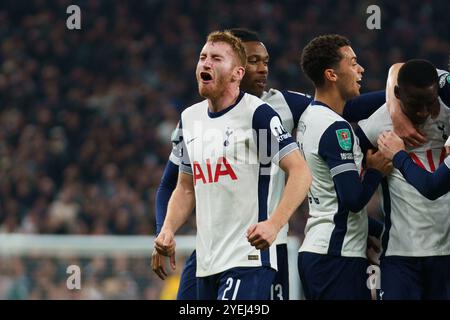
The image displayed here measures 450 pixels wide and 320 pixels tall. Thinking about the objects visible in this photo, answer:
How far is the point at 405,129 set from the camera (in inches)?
201

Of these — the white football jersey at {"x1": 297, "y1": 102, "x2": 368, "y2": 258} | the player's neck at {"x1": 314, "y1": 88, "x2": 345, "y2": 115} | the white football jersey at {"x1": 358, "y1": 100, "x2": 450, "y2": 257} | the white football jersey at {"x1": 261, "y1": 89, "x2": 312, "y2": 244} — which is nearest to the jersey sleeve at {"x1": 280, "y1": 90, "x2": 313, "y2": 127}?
the white football jersey at {"x1": 261, "y1": 89, "x2": 312, "y2": 244}

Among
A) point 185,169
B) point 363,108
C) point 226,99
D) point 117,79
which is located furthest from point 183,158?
point 117,79

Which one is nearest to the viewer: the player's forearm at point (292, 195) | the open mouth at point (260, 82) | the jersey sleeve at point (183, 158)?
the player's forearm at point (292, 195)

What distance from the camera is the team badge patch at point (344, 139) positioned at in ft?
16.8

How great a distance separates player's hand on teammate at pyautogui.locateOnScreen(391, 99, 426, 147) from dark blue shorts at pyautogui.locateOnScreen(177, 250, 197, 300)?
1356 millimetres

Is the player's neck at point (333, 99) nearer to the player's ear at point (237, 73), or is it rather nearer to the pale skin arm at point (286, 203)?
the player's ear at point (237, 73)

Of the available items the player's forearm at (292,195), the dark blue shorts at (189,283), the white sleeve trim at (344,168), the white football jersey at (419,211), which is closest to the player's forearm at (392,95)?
the white football jersey at (419,211)

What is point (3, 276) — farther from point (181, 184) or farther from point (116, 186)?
point (181, 184)

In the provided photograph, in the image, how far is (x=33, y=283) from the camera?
Answer: 10141 millimetres

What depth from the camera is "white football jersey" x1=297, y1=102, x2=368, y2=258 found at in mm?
5168

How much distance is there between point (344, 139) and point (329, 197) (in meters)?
0.33

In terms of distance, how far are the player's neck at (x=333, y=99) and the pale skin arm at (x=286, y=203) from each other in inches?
34.6

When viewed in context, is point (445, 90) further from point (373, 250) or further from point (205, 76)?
point (205, 76)
